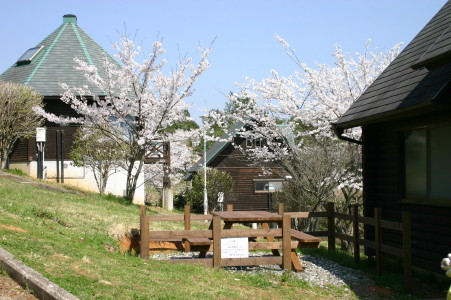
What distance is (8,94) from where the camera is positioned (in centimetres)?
2555

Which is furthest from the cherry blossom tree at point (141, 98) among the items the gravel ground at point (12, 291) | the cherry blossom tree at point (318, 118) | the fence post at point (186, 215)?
the gravel ground at point (12, 291)

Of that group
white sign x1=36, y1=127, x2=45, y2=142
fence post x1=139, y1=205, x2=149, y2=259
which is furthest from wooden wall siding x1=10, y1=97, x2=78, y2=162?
fence post x1=139, y1=205, x2=149, y2=259

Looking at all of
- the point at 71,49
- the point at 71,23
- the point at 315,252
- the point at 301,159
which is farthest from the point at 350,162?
the point at 71,23

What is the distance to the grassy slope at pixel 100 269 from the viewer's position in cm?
742

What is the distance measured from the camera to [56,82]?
3052 centimetres

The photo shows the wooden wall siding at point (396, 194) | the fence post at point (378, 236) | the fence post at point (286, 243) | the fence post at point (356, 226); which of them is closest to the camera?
the wooden wall siding at point (396, 194)

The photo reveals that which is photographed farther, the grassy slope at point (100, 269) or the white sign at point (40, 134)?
the white sign at point (40, 134)

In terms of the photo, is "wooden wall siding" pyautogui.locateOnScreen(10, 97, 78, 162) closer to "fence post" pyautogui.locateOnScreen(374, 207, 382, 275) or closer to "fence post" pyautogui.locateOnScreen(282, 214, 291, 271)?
"fence post" pyautogui.locateOnScreen(282, 214, 291, 271)

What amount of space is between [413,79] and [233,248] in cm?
456

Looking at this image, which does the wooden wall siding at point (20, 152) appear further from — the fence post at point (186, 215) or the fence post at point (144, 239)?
the fence post at point (144, 239)

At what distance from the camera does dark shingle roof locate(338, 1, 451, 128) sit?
9.39 metres

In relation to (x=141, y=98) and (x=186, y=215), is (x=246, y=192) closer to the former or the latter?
(x=141, y=98)

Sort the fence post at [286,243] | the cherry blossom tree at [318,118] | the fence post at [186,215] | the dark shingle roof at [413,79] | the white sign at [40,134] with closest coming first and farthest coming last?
the dark shingle roof at [413,79] → the fence post at [286,243] → the fence post at [186,215] → the cherry blossom tree at [318,118] → the white sign at [40,134]

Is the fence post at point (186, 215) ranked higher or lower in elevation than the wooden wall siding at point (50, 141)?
lower
